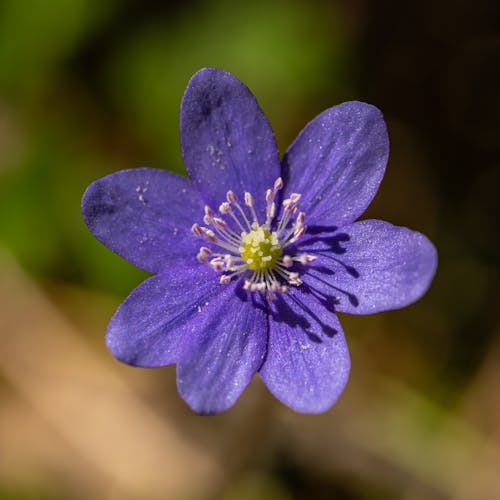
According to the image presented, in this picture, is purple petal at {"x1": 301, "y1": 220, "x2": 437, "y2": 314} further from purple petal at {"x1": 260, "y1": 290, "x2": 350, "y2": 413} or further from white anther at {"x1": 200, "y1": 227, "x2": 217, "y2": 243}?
white anther at {"x1": 200, "y1": 227, "x2": 217, "y2": 243}

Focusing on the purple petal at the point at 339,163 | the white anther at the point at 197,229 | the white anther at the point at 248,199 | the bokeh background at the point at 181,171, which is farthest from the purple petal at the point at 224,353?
the bokeh background at the point at 181,171

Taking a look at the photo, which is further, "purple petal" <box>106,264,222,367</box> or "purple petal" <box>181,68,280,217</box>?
"purple petal" <box>181,68,280,217</box>

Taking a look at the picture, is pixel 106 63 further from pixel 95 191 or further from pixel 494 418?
pixel 494 418

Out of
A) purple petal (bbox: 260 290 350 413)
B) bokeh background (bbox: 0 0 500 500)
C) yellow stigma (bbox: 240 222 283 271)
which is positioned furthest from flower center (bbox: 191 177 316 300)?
bokeh background (bbox: 0 0 500 500)

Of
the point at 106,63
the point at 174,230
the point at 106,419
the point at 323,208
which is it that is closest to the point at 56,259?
the point at 106,419

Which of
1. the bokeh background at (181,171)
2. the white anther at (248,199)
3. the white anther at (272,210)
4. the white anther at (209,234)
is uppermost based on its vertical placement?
the white anther at (248,199)

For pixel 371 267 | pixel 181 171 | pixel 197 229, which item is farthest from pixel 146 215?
pixel 181 171

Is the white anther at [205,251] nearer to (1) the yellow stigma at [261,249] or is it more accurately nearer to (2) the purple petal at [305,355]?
(1) the yellow stigma at [261,249]
